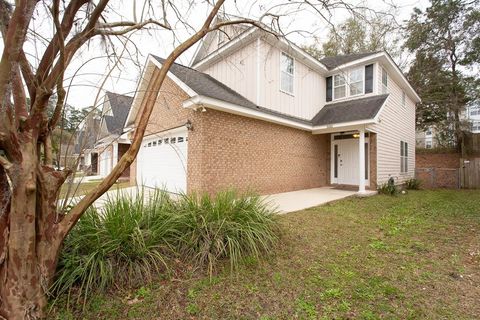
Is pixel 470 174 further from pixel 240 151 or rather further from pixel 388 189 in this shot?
pixel 240 151

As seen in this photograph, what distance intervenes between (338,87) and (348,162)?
12.6 ft

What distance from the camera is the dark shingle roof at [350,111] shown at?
9234 mm

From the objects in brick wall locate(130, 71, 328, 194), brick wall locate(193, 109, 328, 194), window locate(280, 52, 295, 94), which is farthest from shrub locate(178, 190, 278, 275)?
window locate(280, 52, 295, 94)

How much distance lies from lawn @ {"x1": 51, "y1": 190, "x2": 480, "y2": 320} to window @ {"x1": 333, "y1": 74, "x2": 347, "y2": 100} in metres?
8.70

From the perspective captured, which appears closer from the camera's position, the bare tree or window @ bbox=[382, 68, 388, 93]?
the bare tree

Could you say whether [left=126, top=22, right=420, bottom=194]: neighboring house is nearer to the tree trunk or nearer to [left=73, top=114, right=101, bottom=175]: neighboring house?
[left=73, top=114, right=101, bottom=175]: neighboring house

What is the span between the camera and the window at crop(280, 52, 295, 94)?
967 centimetres

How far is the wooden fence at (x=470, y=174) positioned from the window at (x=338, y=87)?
903cm

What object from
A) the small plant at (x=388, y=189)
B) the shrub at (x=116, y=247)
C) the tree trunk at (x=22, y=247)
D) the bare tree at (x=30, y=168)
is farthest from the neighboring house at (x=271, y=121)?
the tree trunk at (x=22, y=247)

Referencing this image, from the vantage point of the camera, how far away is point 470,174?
13586 millimetres

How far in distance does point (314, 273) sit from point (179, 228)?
193 cm

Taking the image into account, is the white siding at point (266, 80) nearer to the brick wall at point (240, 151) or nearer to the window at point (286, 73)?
the window at point (286, 73)

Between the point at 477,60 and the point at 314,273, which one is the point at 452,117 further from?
the point at 314,273

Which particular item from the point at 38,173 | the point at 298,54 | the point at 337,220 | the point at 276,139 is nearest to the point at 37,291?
the point at 38,173
